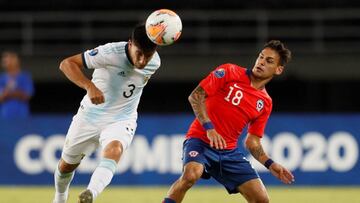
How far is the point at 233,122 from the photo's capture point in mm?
8836

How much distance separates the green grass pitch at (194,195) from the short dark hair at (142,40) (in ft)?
12.5

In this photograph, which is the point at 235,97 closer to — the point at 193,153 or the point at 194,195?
the point at 193,153

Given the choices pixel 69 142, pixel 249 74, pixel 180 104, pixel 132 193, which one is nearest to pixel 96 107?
pixel 69 142

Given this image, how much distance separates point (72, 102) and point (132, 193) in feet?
26.6

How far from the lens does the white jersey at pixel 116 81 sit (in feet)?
28.5

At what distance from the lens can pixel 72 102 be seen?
2152cm

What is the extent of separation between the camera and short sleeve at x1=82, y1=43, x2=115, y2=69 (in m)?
8.60

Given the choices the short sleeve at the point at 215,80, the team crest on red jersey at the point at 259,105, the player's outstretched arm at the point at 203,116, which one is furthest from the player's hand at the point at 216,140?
the team crest on red jersey at the point at 259,105

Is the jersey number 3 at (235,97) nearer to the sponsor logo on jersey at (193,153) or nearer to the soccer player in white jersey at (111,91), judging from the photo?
the sponsor logo on jersey at (193,153)

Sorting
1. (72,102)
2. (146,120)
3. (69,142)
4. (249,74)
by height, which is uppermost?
(249,74)

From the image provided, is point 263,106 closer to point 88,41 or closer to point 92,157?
point 92,157

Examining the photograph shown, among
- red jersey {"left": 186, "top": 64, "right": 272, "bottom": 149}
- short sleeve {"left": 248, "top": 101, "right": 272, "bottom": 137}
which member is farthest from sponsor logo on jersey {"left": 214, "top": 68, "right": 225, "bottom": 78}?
short sleeve {"left": 248, "top": 101, "right": 272, "bottom": 137}

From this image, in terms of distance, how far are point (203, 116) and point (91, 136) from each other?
1.19 meters

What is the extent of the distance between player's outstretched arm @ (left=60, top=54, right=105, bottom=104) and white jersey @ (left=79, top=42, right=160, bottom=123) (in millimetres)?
170
